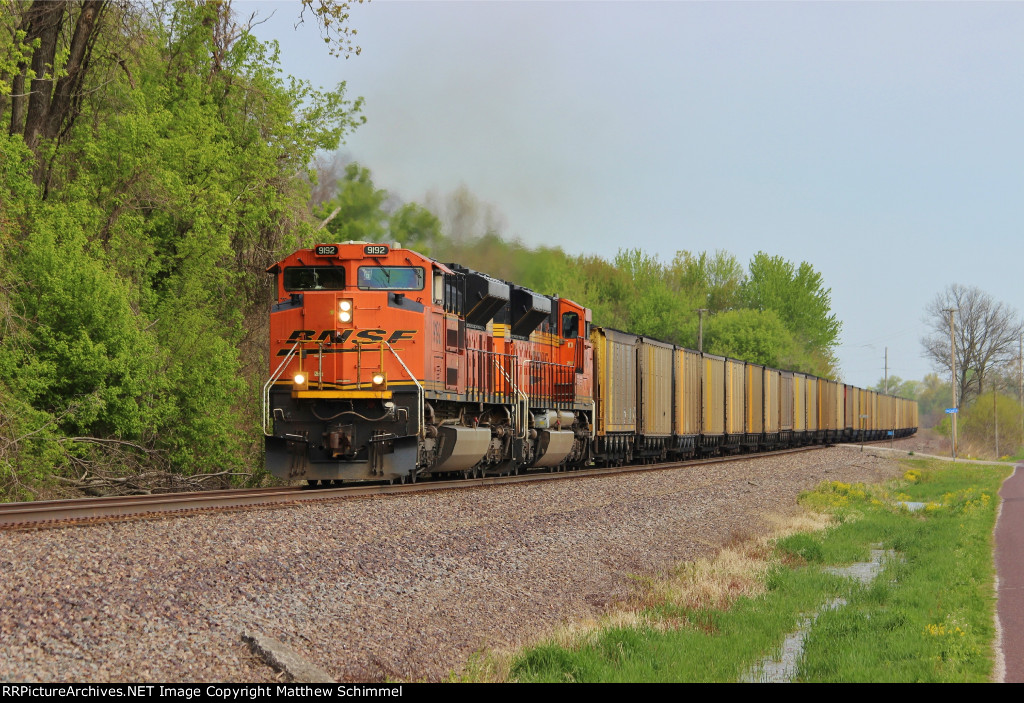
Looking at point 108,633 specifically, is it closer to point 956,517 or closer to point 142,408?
point 142,408

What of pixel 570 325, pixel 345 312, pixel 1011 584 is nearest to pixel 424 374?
pixel 345 312

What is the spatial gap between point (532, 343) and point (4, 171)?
10.9 m

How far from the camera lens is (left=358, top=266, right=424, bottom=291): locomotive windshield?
57.2 ft

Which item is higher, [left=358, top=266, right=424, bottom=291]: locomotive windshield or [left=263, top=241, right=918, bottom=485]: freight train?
[left=358, top=266, right=424, bottom=291]: locomotive windshield

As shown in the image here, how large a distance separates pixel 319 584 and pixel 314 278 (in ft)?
31.1

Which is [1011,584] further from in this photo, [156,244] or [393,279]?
[156,244]

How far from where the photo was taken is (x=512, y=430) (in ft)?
69.3

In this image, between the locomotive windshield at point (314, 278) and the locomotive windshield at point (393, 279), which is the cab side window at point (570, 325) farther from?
the locomotive windshield at point (314, 278)

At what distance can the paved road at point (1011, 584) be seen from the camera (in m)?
8.20

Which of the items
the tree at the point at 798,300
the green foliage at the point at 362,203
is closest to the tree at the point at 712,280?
the tree at the point at 798,300

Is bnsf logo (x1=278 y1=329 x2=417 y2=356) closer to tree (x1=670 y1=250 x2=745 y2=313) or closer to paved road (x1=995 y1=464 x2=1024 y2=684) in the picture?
paved road (x1=995 y1=464 x2=1024 y2=684)

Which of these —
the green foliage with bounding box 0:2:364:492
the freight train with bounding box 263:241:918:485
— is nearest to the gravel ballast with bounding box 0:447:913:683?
the freight train with bounding box 263:241:918:485

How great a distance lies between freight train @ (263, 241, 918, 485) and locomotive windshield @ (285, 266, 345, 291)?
0.02m

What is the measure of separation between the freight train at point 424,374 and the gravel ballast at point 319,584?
2171 millimetres
